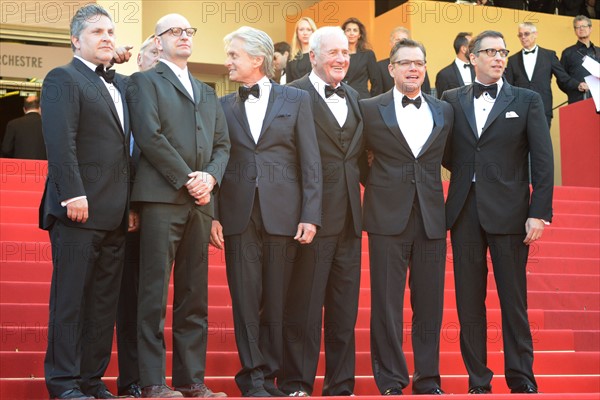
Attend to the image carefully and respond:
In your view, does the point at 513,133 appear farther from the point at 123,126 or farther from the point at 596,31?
the point at 596,31

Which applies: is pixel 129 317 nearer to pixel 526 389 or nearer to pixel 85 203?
pixel 85 203

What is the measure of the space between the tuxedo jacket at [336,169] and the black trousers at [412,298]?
0.73 ft

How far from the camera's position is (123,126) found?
5125mm

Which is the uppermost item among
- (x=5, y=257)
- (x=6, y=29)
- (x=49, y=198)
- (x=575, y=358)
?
(x=6, y=29)

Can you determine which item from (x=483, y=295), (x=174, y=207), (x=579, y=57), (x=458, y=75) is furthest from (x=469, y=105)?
(x=579, y=57)

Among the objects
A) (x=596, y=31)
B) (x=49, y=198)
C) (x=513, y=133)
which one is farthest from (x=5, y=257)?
(x=596, y=31)

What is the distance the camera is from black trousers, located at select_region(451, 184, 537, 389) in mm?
5547

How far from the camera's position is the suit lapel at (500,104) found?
18.9 ft

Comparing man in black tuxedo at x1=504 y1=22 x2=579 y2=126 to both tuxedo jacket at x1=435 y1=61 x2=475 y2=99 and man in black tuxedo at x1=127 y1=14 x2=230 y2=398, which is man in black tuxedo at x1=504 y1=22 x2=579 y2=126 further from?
man in black tuxedo at x1=127 y1=14 x2=230 y2=398

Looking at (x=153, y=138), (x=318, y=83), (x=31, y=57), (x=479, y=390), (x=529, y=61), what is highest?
(x=31, y=57)

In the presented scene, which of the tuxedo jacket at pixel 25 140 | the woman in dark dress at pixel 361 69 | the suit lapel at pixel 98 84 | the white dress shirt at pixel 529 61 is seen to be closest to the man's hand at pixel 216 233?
the suit lapel at pixel 98 84

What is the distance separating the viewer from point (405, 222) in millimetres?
5531

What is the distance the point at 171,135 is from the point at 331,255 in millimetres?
1077

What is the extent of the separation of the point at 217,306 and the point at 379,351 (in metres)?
1.83
